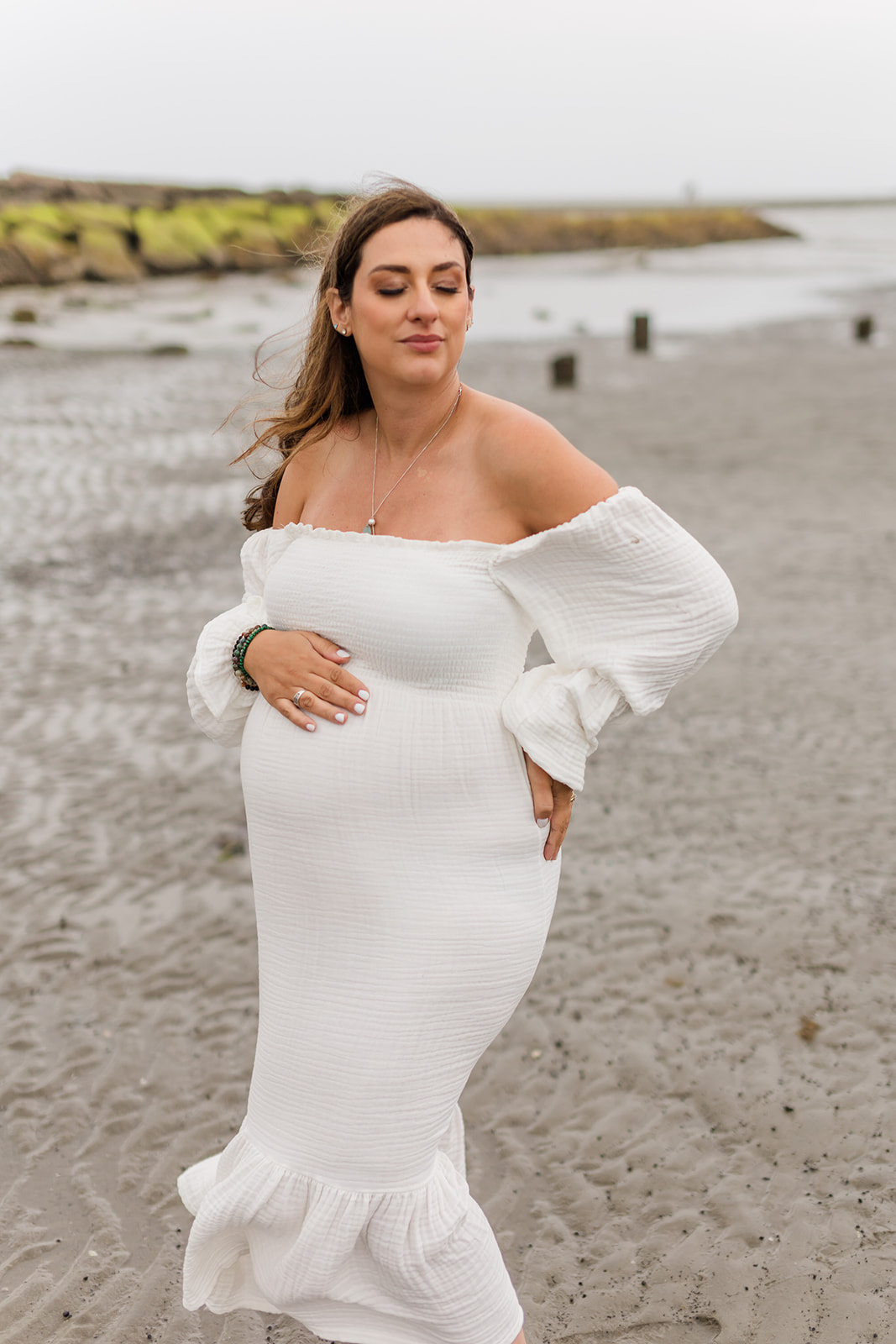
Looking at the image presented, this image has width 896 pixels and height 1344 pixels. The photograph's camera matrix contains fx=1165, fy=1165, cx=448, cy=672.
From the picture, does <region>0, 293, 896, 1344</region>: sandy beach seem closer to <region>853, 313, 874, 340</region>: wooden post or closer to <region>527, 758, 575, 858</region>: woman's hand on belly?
<region>527, 758, 575, 858</region>: woman's hand on belly

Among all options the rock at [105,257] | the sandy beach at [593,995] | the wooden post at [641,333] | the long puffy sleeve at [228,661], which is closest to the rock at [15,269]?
the rock at [105,257]

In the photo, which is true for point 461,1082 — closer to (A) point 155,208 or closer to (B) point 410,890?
(B) point 410,890

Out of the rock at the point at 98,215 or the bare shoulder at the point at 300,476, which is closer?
the bare shoulder at the point at 300,476

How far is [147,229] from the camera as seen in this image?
37.5 meters

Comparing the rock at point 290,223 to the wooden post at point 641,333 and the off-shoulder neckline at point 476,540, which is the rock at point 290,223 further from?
the off-shoulder neckline at point 476,540

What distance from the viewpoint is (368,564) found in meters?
2.18

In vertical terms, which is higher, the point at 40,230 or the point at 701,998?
the point at 40,230

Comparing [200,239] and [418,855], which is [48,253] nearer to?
[200,239]

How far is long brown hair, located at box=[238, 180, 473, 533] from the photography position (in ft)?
7.30

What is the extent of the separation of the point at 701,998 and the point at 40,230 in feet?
116

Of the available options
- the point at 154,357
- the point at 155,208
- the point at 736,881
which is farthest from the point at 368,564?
the point at 155,208

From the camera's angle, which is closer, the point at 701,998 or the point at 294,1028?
the point at 294,1028

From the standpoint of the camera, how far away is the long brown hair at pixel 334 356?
87.6 inches

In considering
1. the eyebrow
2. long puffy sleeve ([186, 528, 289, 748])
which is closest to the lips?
the eyebrow
